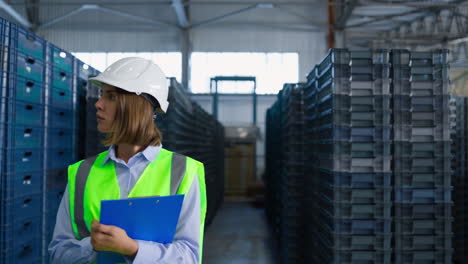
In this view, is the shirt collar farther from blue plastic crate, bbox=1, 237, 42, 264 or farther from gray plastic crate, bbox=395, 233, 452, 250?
gray plastic crate, bbox=395, 233, 452, 250

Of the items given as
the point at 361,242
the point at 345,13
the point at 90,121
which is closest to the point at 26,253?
the point at 90,121

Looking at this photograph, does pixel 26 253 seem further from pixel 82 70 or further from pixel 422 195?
pixel 422 195

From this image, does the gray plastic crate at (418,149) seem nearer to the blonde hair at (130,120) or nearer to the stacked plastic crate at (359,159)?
the stacked plastic crate at (359,159)

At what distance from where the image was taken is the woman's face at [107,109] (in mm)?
1553

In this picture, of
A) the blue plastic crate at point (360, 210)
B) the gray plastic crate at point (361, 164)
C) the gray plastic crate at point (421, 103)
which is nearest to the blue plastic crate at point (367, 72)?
the gray plastic crate at point (421, 103)

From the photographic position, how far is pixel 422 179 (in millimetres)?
3859

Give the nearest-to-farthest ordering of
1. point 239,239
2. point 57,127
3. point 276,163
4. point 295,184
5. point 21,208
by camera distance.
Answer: point 21,208 < point 57,127 < point 295,184 < point 276,163 < point 239,239

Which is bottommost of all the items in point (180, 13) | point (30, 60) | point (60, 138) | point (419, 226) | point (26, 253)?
point (26, 253)

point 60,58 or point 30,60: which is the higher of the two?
point 60,58

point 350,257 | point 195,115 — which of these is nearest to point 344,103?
point 350,257

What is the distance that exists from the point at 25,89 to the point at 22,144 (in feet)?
1.75

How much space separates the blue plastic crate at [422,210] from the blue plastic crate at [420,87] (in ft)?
3.61

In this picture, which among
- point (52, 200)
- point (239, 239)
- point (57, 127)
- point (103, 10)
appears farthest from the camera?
point (103, 10)

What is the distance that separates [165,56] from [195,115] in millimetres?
9790
